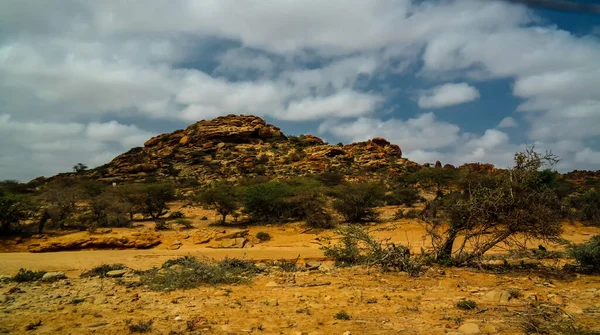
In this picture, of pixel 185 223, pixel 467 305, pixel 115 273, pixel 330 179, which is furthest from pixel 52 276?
pixel 330 179

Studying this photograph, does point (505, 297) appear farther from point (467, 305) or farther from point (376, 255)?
point (376, 255)

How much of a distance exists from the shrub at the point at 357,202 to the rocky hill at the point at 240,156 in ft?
69.0

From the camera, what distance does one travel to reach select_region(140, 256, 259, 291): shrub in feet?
26.5

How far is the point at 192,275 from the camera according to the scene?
857 centimetres

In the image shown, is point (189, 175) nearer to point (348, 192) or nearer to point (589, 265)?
point (348, 192)

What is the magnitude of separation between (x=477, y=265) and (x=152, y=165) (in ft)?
159

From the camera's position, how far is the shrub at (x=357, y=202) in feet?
72.2

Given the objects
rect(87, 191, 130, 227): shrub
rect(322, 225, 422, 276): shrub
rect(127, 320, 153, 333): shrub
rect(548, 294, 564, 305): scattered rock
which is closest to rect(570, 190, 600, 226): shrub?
rect(322, 225, 422, 276): shrub

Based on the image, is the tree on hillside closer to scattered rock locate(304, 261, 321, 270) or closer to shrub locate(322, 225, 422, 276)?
shrub locate(322, 225, 422, 276)

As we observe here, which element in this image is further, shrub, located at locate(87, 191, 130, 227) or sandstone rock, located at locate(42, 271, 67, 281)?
shrub, located at locate(87, 191, 130, 227)

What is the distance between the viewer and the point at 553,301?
6.50m

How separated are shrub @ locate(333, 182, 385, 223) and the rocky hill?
2102 centimetres

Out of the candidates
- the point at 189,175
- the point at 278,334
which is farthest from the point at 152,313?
the point at 189,175

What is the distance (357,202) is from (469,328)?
16880 mm
